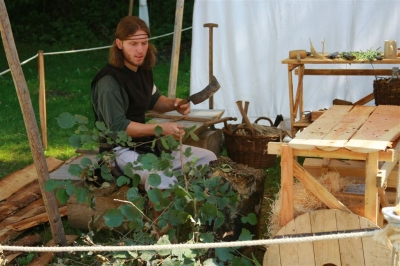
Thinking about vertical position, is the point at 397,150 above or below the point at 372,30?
below

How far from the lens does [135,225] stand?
325 cm

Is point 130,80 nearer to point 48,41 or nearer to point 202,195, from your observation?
point 202,195

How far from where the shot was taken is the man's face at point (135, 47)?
3943 mm

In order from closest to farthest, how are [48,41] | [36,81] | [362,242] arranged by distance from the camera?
1. [362,242]
2. [36,81]
3. [48,41]

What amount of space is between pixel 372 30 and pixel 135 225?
4168 millimetres

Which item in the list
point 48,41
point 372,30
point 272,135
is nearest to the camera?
point 272,135

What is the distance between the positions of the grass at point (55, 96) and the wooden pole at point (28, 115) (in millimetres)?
1908

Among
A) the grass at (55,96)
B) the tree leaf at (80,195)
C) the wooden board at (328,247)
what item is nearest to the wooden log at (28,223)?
the tree leaf at (80,195)

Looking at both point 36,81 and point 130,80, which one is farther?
point 36,81

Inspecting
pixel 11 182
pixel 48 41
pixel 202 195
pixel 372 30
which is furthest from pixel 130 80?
pixel 48 41

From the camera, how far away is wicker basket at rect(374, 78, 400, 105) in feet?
17.0

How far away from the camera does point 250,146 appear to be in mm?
5461

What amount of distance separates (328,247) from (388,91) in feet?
8.35

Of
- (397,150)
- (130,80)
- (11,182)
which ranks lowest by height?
(11,182)
